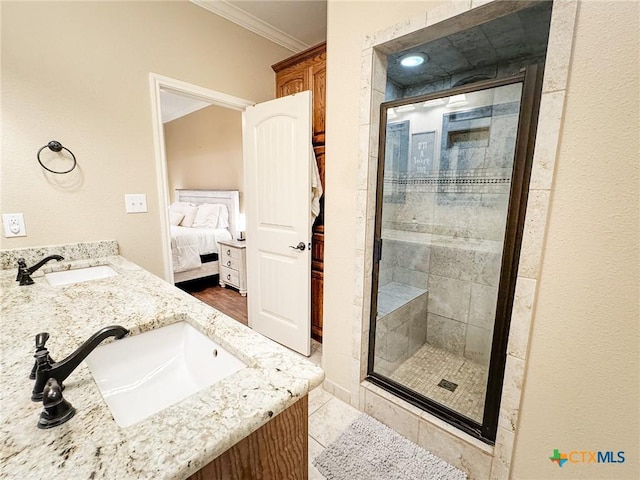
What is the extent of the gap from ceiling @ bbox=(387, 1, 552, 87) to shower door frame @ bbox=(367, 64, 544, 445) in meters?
0.73

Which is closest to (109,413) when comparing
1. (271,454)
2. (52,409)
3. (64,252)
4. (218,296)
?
(52,409)

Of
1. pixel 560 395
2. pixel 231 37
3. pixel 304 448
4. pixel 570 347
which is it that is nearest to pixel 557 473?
pixel 560 395

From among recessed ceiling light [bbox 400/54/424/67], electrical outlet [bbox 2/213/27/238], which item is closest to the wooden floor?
electrical outlet [bbox 2/213/27/238]

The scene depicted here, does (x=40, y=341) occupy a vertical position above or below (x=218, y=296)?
above

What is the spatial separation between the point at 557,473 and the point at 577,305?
676 millimetres

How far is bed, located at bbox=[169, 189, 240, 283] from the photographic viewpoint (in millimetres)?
3566

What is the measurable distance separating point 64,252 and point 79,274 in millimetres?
224

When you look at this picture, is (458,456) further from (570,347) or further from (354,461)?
(570,347)

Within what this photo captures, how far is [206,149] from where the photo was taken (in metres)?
4.90

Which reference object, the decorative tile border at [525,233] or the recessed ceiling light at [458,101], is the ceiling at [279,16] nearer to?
the decorative tile border at [525,233]

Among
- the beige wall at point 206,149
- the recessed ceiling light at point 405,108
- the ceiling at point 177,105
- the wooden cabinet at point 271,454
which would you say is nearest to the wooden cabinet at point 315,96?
the recessed ceiling light at point 405,108

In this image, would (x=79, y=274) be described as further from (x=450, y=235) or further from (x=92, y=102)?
(x=450, y=235)

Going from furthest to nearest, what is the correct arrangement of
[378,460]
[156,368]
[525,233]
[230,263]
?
[230,263]
[378,460]
[525,233]
[156,368]

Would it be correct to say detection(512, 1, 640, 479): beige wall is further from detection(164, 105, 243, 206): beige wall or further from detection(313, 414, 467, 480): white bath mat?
detection(164, 105, 243, 206): beige wall
